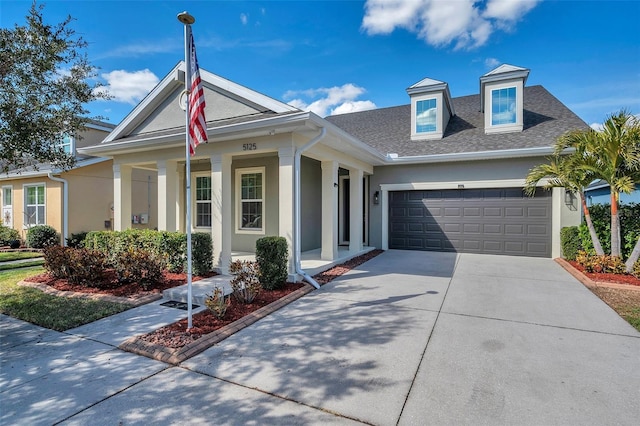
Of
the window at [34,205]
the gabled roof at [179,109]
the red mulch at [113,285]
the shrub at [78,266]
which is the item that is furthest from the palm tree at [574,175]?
the window at [34,205]

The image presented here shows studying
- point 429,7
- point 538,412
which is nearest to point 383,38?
point 429,7

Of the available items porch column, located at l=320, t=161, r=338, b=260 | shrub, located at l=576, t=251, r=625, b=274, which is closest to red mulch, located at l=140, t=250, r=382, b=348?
porch column, located at l=320, t=161, r=338, b=260

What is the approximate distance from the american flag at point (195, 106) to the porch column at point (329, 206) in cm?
443

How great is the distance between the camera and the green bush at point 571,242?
340 inches

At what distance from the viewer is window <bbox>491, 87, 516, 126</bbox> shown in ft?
35.7

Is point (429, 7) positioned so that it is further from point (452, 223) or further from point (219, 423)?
point (219, 423)

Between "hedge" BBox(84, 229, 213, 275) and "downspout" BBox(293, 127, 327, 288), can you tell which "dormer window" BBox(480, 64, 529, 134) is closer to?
"downspout" BBox(293, 127, 327, 288)

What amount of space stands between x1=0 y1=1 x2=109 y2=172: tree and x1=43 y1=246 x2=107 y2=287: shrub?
2.00 metres

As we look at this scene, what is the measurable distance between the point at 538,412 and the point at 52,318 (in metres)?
6.25

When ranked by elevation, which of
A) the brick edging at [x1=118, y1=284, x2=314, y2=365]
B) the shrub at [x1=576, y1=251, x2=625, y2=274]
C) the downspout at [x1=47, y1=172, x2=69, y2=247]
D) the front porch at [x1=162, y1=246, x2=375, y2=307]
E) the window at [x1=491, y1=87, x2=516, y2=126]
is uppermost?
the window at [x1=491, y1=87, x2=516, y2=126]

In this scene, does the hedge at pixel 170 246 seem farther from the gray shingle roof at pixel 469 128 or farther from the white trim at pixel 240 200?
the gray shingle roof at pixel 469 128

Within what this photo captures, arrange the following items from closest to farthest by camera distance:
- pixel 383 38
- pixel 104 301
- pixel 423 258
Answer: pixel 104 301 → pixel 423 258 → pixel 383 38

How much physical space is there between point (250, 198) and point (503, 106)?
9227 millimetres

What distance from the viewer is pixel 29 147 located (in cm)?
571
